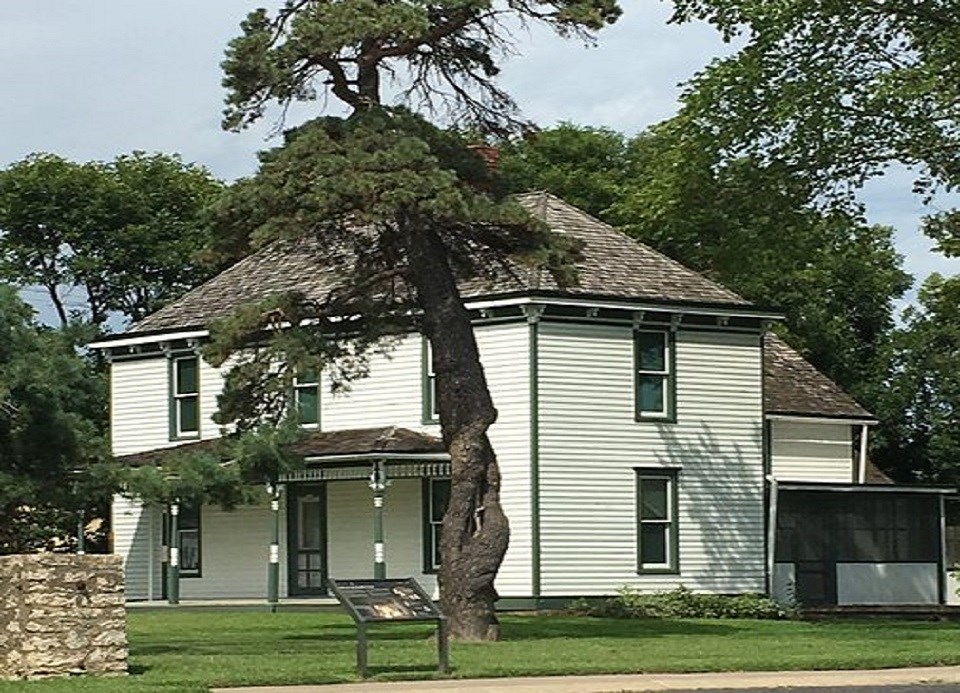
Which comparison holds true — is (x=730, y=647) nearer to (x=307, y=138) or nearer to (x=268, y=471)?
(x=268, y=471)

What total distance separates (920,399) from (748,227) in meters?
29.6

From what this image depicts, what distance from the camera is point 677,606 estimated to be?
4181cm

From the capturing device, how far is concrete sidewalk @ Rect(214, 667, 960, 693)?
73.9 ft

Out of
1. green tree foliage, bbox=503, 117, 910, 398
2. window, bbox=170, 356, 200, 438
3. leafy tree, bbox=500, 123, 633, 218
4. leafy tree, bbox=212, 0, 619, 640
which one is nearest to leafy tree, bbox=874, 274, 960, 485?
green tree foliage, bbox=503, 117, 910, 398

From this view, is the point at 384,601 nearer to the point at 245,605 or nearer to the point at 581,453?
the point at 581,453

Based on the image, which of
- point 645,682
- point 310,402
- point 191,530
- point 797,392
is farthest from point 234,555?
point 645,682

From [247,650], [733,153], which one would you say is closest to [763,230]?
[733,153]

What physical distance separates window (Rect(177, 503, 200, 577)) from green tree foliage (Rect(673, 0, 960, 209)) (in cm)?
1560

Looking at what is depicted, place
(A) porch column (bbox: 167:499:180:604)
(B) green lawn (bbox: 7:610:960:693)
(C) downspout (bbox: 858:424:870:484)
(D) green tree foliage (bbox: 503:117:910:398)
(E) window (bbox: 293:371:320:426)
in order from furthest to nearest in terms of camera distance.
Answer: (C) downspout (bbox: 858:424:870:484) < (A) porch column (bbox: 167:499:180:604) < (E) window (bbox: 293:371:320:426) < (D) green tree foliage (bbox: 503:117:910:398) < (B) green lawn (bbox: 7:610:960:693)

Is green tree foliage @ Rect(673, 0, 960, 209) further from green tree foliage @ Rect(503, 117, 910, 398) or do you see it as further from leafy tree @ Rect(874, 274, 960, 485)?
leafy tree @ Rect(874, 274, 960, 485)

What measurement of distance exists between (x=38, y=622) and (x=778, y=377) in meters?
29.2

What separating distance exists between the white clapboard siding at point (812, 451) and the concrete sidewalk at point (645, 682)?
74.8 ft

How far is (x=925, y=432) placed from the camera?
68.7 meters

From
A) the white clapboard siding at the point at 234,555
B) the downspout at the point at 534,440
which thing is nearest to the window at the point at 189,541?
the white clapboard siding at the point at 234,555
